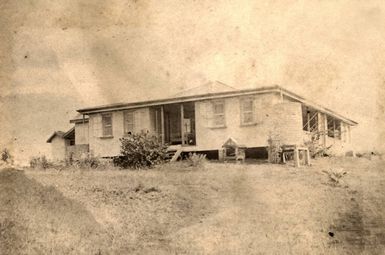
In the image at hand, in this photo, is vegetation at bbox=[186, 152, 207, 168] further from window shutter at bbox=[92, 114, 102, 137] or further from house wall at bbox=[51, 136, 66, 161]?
house wall at bbox=[51, 136, 66, 161]

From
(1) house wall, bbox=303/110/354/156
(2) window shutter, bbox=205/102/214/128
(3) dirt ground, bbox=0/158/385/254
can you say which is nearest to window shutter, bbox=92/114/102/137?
(3) dirt ground, bbox=0/158/385/254

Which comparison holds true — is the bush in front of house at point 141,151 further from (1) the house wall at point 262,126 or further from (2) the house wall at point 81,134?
(1) the house wall at point 262,126

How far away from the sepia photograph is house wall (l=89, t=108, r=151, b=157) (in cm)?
146

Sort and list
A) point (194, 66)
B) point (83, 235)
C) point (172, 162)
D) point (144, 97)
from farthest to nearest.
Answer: point (172, 162) < point (144, 97) < point (194, 66) < point (83, 235)

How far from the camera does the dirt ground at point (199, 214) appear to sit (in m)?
6.55

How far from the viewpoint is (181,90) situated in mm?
7973

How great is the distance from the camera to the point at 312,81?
713 cm

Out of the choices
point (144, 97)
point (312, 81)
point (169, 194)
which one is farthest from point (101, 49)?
point (312, 81)

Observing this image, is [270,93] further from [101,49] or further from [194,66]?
[101,49]

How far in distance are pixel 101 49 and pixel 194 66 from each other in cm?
144

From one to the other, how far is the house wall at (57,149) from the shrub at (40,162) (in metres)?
0.16

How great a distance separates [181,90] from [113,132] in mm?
2518

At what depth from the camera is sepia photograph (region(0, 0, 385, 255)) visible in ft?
21.9

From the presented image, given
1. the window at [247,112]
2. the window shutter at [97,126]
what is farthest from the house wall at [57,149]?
the window at [247,112]
